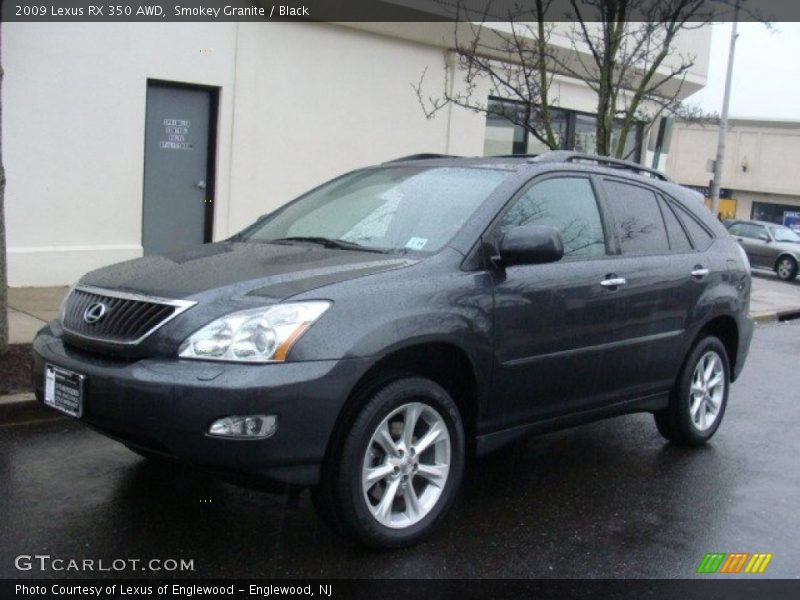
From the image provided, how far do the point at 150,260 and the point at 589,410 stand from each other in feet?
8.00

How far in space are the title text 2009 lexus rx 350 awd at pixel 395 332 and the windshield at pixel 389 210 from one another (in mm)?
16

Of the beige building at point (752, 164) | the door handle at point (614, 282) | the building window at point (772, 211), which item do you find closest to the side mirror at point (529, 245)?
the door handle at point (614, 282)

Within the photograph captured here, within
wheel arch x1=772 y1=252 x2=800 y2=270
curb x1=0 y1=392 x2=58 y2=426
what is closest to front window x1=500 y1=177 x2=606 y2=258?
curb x1=0 y1=392 x2=58 y2=426

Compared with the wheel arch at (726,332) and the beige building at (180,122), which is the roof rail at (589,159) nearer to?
the wheel arch at (726,332)

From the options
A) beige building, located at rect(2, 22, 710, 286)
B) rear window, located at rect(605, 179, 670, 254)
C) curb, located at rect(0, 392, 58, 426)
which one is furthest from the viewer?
beige building, located at rect(2, 22, 710, 286)

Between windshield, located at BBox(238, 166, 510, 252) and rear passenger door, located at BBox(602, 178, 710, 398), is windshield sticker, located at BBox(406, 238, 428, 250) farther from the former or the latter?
rear passenger door, located at BBox(602, 178, 710, 398)

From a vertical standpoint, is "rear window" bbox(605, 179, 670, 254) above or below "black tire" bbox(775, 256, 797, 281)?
above

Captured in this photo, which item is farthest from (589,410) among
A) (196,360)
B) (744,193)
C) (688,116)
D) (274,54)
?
(744,193)

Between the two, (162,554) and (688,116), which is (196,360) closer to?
(162,554)

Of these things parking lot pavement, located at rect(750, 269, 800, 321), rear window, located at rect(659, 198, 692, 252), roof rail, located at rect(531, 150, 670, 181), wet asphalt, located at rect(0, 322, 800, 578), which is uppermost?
roof rail, located at rect(531, 150, 670, 181)

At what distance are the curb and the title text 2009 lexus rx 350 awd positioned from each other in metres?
1.51

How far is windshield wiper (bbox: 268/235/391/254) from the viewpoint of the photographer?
4.47 metres

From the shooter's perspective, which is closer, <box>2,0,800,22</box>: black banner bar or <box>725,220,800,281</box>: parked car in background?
<box>2,0,800,22</box>: black banner bar

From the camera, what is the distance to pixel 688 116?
14156 mm
